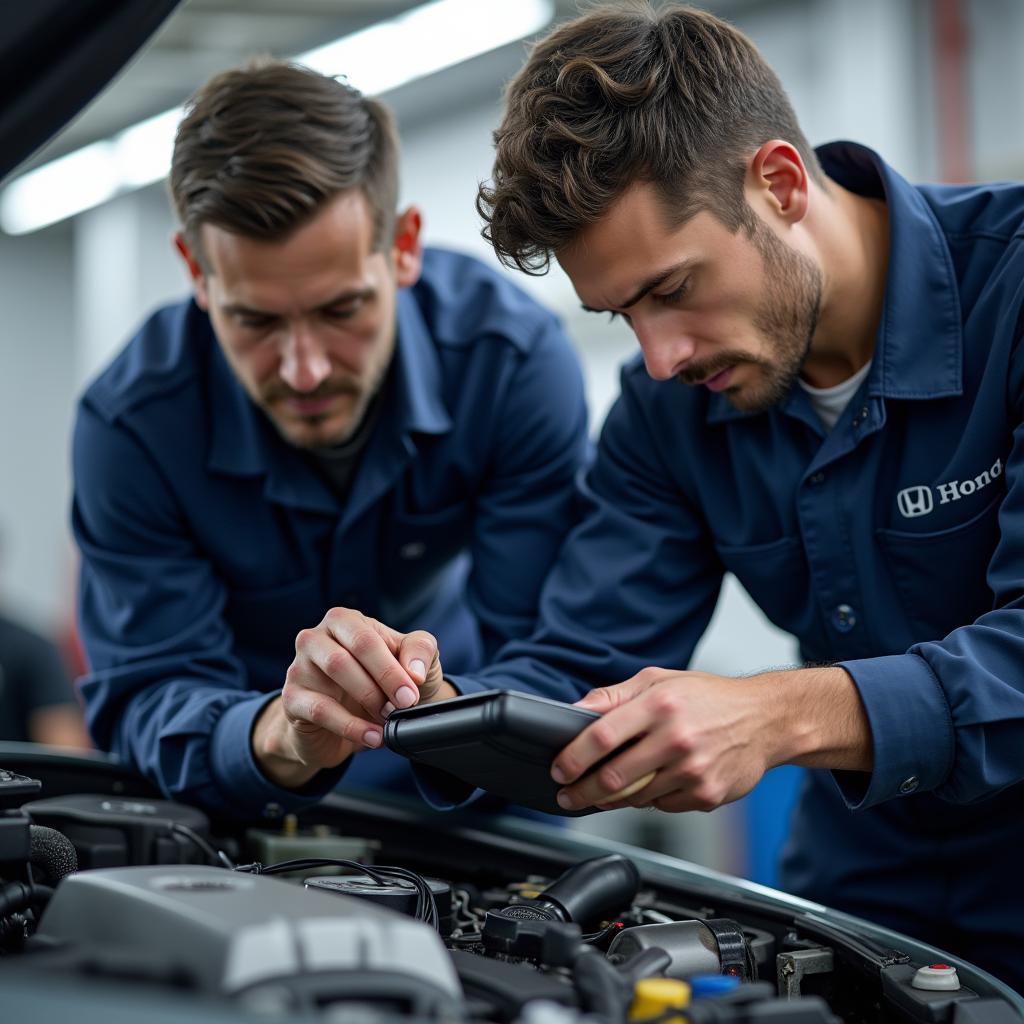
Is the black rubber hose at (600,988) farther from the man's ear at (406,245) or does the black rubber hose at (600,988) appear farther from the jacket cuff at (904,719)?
the man's ear at (406,245)

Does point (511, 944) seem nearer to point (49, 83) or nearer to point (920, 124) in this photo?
point (49, 83)

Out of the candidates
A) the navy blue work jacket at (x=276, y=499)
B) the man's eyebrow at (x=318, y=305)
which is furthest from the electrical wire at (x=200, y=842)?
the man's eyebrow at (x=318, y=305)

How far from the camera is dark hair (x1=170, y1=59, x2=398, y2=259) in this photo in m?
1.57

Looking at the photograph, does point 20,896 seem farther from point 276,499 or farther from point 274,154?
point 274,154

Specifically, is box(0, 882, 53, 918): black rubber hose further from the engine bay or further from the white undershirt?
the white undershirt

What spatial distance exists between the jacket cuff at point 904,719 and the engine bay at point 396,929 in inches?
5.8

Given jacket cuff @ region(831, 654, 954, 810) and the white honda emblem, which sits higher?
the white honda emblem

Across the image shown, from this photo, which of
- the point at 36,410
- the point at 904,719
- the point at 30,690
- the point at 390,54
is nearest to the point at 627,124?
the point at 904,719

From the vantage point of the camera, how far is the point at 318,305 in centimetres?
160

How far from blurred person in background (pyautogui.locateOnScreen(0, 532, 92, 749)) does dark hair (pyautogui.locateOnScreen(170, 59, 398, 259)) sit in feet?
7.23

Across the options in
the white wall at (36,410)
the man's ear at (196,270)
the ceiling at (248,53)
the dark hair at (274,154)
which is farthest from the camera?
the white wall at (36,410)

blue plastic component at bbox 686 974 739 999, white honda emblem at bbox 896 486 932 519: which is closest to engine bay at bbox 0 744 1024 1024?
blue plastic component at bbox 686 974 739 999

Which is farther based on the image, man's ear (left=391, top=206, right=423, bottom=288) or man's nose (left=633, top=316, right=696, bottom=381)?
man's ear (left=391, top=206, right=423, bottom=288)

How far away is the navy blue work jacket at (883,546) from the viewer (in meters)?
1.19
